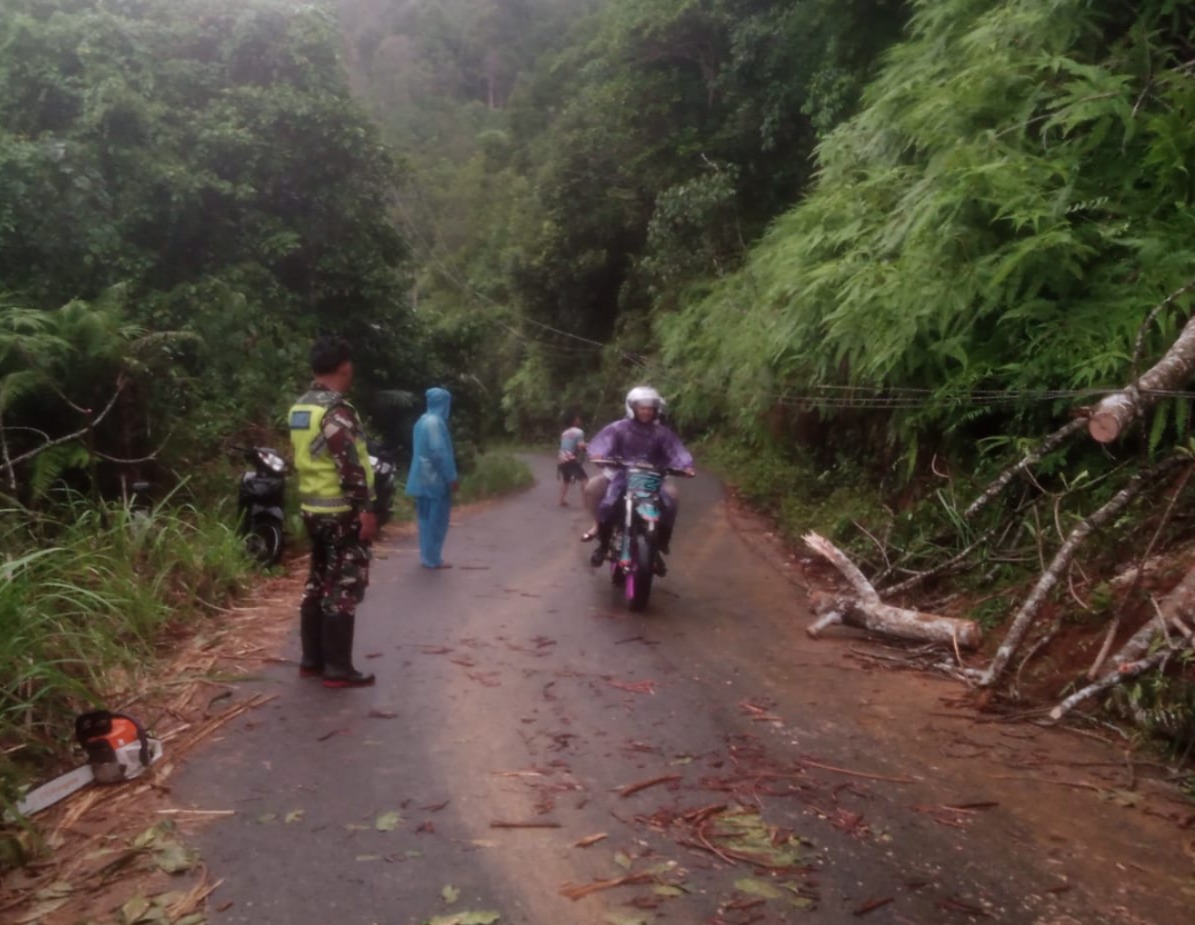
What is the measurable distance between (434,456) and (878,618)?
461 centimetres

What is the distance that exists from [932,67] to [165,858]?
10154mm

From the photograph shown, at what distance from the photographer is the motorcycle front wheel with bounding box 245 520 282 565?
989cm

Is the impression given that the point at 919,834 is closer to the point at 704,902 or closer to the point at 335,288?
the point at 704,902

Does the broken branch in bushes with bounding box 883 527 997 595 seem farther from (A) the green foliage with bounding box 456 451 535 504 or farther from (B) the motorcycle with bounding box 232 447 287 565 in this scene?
(A) the green foliage with bounding box 456 451 535 504

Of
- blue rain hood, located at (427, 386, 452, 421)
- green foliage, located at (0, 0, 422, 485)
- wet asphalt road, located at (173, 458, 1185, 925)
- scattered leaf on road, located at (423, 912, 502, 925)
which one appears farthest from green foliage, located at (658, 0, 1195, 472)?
green foliage, located at (0, 0, 422, 485)

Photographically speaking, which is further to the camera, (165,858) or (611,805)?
(611,805)

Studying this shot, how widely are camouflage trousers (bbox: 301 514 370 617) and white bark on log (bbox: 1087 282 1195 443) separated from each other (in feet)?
14.1

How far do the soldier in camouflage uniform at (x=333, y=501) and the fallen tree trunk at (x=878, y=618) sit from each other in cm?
349

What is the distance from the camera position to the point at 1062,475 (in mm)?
7965

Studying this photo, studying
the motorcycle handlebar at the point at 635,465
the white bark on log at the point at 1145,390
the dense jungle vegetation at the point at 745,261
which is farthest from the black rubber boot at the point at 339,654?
the white bark on log at the point at 1145,390

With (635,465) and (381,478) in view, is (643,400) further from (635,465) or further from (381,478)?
(381,478)

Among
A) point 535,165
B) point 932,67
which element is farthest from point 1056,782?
point 535,165

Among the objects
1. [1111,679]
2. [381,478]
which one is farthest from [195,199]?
[1111,679]

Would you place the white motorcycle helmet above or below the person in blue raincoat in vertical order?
above
